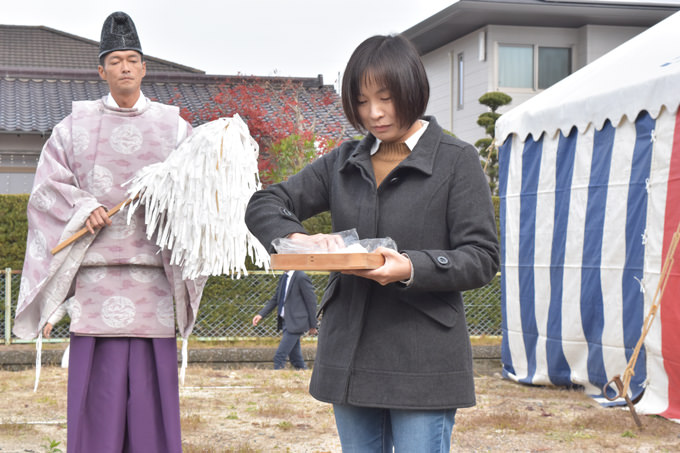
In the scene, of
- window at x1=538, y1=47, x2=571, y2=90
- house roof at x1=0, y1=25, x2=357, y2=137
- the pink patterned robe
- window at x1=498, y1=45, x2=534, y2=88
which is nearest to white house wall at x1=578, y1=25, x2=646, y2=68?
window at x1=538, y1=47, x2=571, y2=90

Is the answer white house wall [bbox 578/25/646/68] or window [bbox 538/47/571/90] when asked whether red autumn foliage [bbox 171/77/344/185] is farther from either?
white house wall [bbox 578/25/646/68]

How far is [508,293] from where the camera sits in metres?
7.59

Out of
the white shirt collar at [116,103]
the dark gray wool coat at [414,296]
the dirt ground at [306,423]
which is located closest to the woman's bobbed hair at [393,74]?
the dark gray wool coat at [414,296]

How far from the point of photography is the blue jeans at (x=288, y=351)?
845cm

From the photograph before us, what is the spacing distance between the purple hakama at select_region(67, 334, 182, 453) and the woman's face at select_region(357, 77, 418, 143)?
1712 millimetres

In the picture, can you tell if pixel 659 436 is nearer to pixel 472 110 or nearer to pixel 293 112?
pixel 293 112

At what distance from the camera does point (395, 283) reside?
1955 mm

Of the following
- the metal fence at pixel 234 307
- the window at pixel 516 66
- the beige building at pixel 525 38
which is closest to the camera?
the metal fence at pixel 234 307

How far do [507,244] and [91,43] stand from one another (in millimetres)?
16739

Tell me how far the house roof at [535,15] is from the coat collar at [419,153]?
13.6m

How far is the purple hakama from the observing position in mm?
3328

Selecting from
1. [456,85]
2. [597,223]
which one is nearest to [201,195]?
[597,223]

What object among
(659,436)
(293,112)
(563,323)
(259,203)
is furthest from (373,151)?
(293,112)

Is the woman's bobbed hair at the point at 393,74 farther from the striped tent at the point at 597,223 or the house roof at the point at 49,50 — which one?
the house roof at the point at 49,50
